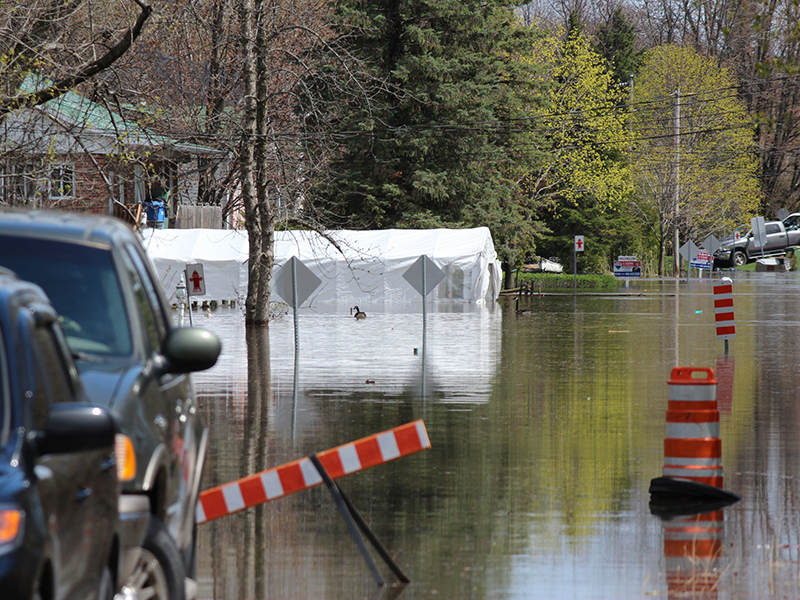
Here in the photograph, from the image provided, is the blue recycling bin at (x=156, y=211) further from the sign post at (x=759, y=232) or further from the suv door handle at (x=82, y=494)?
the sign post at (x=759, y=232)

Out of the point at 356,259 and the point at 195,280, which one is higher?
the point at 195,280

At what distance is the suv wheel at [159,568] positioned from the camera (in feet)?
16.2

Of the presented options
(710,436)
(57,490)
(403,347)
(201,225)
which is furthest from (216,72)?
(57,490)

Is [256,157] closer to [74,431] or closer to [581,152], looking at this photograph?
[74,431]

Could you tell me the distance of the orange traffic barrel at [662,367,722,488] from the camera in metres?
8.79

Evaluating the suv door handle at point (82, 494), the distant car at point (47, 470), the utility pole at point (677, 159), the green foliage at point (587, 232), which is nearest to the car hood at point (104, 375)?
the distant car at point (47, 470)

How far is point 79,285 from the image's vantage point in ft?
18.3

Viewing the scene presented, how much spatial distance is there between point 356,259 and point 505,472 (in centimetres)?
3881

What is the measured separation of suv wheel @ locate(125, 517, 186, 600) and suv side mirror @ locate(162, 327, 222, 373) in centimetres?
91

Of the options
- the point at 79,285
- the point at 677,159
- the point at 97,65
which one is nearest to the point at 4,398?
the point at 79,285

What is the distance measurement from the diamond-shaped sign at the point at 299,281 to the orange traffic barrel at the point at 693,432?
14363 millimetres

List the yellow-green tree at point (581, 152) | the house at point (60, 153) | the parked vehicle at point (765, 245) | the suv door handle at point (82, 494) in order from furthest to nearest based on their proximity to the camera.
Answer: the parked vehicle at point (765, 245)
the yellow-green tree at point (581, 152)
the house at point (60, 153)
the suv door handle at point (82, 494)

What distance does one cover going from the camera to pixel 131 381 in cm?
515

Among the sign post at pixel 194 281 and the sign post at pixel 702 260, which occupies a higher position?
the sign post at pixel 194 281
